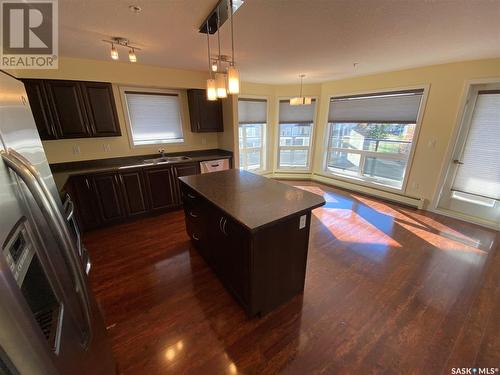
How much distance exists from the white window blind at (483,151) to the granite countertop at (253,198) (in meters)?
3.25

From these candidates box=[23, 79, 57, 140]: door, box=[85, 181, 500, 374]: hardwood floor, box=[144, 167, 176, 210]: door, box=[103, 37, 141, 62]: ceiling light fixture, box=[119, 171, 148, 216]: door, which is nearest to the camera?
box=[85, 181, 500, 374]: hardwood floor

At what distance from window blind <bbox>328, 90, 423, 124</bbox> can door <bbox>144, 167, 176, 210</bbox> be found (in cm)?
380

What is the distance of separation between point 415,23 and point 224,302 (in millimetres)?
3051

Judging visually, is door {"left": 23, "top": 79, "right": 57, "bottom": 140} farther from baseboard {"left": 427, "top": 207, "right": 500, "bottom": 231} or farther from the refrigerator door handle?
baseboard {"left": 427, "top": 207, "right": 500, "bottom": 231}

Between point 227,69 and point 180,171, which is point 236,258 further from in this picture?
point 180,171

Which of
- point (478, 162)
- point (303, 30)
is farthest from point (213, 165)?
point (478, 162)

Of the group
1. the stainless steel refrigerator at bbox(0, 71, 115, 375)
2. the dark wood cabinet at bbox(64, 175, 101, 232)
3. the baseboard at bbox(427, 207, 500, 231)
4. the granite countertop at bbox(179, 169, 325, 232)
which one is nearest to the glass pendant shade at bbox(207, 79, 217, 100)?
the granite countertop at bbox(179, 169, 325, 232)

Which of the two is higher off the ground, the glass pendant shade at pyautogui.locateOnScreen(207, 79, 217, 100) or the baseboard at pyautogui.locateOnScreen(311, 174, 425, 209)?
the glass pendant shade at pyautogui.locateOnScreen(207, 79, 217, 100)

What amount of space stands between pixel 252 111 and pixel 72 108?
337 centimetres

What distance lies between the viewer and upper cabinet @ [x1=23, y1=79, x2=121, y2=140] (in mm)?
2627

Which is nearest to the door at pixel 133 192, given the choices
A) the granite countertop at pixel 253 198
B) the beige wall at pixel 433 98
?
the granite countertop at pixel 253 198

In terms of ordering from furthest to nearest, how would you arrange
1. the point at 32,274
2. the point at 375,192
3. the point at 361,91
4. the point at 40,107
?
the point at 375,192, the point at 361,91, the point at 40,107, the point at 32,274

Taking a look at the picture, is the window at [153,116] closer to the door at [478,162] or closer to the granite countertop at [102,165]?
the granite countertop at [102,165]

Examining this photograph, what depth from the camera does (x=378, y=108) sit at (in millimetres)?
3873
